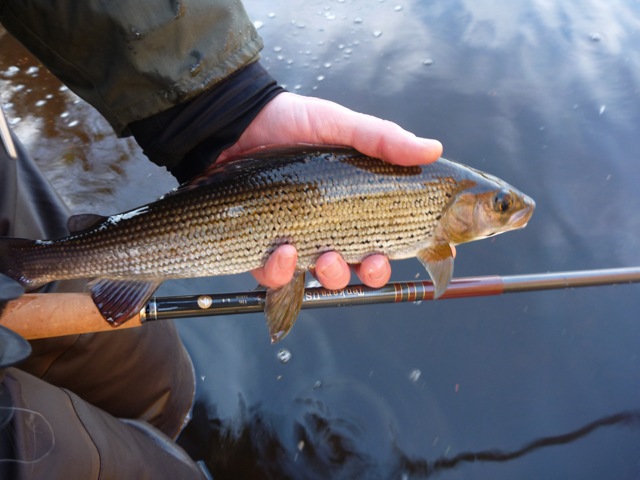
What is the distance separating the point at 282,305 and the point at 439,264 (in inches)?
30.0

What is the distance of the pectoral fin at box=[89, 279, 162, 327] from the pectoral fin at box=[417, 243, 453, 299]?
1.25 metres

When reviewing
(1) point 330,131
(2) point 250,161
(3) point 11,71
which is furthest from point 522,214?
(3) point 11,71

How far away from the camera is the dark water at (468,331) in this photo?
3174 mm

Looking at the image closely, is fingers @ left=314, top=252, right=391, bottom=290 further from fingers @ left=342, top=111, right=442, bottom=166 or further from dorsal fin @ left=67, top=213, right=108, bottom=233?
dorsal fin @ left=67, top=213, right=108, bottom=233

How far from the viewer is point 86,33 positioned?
221 centimetres

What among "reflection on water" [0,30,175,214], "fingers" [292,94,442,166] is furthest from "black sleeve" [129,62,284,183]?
"reflection on water" [0,30,175,214]

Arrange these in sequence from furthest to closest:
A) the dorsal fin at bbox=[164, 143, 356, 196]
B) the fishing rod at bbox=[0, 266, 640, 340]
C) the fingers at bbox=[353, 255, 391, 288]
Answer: the fingers at bbox=[353, 255, 391, 288], the dorsal fin at bbox=[164, 143, 356, 196], the fishing rod at bbox=[0, 266, 640, 340]

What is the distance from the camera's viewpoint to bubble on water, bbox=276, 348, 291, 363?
3543 millimetres

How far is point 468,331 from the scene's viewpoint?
3670 millimetres

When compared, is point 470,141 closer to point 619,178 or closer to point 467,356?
point 619,178

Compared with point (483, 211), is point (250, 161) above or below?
above

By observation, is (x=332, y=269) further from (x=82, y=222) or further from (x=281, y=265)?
(x=82, y=222)

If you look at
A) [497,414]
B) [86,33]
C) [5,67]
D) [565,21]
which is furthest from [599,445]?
[5,67]

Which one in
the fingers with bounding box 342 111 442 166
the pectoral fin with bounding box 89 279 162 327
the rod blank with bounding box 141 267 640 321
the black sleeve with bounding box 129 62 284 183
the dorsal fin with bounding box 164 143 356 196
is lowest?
the rod blank with bounding box 141 267 640 321
